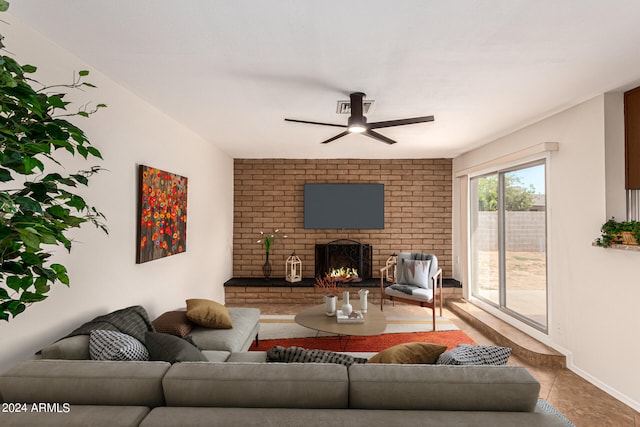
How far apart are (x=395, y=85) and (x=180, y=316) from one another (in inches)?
107

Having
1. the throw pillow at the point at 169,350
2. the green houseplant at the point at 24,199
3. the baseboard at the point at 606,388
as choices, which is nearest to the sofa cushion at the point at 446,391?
the throw pillow at the point at 169,350

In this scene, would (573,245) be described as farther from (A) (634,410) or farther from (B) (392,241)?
(B) (392,241)

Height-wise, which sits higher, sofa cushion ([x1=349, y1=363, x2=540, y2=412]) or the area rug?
sofa cushion ([x1=349, y1=363, x2=540, y2=412])

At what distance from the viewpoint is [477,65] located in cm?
238

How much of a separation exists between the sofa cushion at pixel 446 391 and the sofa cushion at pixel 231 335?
1546mm

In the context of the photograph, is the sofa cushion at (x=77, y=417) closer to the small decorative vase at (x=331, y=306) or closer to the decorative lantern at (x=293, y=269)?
the small decorative vase at (x=331, y=306)

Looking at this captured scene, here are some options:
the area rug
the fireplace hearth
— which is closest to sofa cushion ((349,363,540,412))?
the area rug

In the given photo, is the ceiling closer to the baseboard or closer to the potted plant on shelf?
the potted plant on shelf

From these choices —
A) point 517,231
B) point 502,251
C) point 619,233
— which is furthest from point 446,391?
point 502,251

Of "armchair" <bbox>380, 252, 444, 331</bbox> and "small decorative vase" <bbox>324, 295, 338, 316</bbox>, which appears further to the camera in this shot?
"armchair" <bbox>380, 252, 444, 331</bbox>

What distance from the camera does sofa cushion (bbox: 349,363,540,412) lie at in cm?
146

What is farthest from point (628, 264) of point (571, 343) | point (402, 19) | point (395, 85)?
point (402, 19)

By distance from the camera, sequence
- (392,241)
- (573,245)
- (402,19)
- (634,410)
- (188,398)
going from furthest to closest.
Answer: (392,241)
(573,245)
(634,410)
(402,19)
(188,398)

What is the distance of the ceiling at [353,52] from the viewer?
5.73 feet
